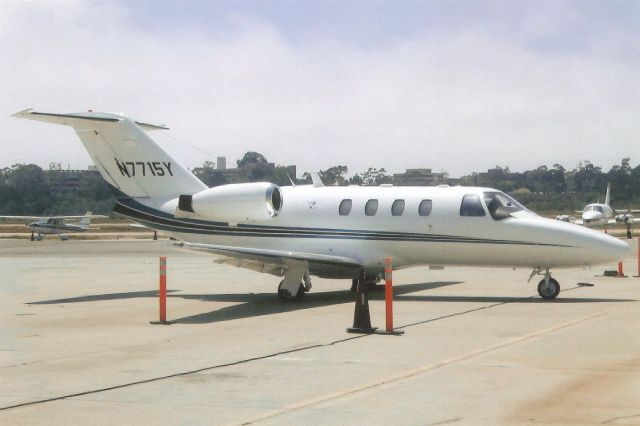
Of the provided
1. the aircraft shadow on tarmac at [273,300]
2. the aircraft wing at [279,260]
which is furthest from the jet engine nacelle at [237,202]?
the aircraft shadow on tarmac at [273,300]

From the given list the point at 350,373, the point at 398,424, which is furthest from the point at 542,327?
the point at 398,424

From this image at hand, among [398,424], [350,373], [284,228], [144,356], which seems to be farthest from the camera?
[284,228]

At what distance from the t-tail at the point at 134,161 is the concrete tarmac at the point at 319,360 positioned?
252 centimetres

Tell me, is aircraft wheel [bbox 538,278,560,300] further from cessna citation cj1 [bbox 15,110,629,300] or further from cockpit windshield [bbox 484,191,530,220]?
cockpit windshield [bbox 484,191,530,220]

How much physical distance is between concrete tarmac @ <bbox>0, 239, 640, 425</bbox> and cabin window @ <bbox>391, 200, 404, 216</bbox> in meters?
1.78

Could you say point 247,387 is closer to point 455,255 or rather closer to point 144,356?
point 144,356

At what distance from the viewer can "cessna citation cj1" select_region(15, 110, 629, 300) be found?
1806 cm

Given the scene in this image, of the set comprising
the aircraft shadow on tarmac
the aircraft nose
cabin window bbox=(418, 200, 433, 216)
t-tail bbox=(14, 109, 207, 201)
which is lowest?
the aircraft shadow on tarmac

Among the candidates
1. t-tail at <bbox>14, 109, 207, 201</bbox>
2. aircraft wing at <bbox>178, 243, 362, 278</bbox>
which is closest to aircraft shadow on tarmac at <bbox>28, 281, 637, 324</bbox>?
aircraft wing at <bbox>178, 243, 362, 278</bbox>

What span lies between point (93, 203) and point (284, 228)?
95.9m

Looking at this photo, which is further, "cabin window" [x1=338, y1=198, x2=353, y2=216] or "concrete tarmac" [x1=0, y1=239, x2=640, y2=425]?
"cabin window" [x1=338, y1=198, x2=353, y2=216]

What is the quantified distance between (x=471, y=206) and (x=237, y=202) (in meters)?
5.05

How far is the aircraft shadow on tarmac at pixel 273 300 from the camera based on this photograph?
16.3 metres

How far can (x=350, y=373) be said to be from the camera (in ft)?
31.5
